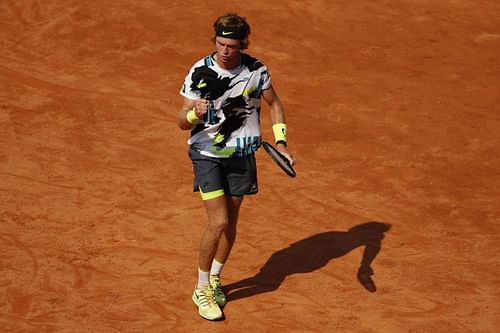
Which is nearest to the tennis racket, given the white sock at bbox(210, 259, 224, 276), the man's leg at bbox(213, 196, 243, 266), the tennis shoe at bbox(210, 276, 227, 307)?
the man's leg at bbox(213, 196, 243, 266)

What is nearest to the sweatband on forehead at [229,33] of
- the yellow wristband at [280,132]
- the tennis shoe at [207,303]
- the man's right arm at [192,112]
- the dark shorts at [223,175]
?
the man's right arm at [192,112]

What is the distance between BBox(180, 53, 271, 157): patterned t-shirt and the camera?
26.8ft

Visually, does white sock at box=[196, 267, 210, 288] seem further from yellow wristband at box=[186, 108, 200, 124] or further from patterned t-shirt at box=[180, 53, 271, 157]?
yellow wristband at box=[186, 108, 200, 124]

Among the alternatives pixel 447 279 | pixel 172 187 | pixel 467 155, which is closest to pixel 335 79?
pixel 467 155

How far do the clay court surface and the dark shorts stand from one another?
116 cm

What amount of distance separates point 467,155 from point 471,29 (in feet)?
13.6

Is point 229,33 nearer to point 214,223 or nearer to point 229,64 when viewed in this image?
point 229,64

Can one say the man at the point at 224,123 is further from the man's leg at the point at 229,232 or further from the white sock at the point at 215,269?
the white sock at the point at 215,269

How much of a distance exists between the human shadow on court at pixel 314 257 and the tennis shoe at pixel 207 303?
0.38 metres

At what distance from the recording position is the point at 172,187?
1099cm

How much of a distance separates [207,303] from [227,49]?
2.30 metres

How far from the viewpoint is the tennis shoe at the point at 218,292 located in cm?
885

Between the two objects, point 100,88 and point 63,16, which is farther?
point 63,16

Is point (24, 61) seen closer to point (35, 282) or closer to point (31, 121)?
point (31, 121)
